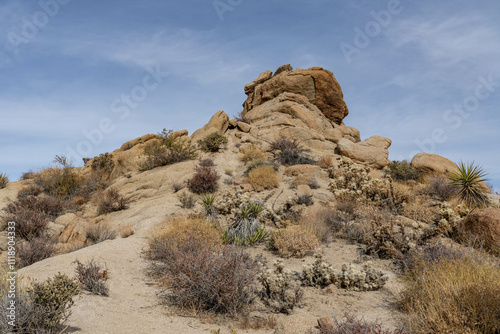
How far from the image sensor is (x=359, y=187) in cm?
1330

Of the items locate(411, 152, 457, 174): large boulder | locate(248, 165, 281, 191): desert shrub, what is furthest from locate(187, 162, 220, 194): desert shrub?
locate(411, 152, 457, 174): large boulder

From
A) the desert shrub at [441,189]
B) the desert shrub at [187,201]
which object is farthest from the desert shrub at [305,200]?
the desert shrub at [441,189]

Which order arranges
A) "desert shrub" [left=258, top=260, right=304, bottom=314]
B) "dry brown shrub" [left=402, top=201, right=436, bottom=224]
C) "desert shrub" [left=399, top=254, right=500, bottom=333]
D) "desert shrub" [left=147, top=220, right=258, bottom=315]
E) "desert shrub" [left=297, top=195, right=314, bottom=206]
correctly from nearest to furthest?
"desert shrub" [left=399, top=254, right=500, bottom=333] → "desert shrub" [left=147, top=220, right=258, bottom=315] → "desert shrub" [left=258, top=260, right=304, bottom=314] → "dry brown shrub" [left=402, top=201, right=436, bottom=224] → "desert shrub" [left=297, top=195, right=314, bottom=206]

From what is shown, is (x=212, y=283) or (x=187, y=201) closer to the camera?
(x=212, y=283)

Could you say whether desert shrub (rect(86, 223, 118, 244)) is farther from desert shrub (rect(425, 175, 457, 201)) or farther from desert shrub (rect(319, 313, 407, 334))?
desert shrub (rect(425, 175, 457, 201))

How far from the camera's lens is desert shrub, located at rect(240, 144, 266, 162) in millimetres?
17911

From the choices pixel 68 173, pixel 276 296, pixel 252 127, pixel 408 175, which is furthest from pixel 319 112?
pixel 276 296

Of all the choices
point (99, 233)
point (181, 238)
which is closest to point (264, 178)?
point (99, 233)

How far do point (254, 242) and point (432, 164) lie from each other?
13567mm

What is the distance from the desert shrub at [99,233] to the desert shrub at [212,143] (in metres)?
8.66

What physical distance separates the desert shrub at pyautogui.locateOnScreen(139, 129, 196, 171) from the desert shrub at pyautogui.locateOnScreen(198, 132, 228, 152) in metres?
0.68

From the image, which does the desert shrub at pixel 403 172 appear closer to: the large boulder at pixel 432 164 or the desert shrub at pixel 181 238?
the large boulder at pixel 432 164

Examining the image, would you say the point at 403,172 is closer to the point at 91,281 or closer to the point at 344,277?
the point at 344,277

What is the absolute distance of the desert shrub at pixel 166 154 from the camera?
18062mm
